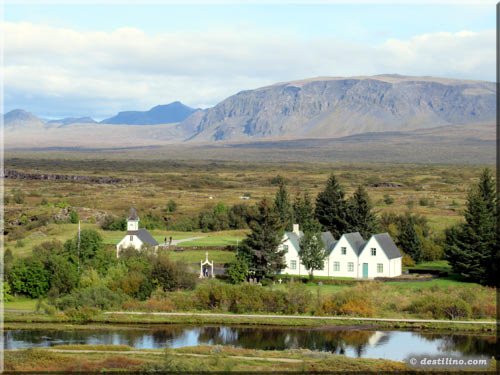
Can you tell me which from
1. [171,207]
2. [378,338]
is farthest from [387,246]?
[171,207]

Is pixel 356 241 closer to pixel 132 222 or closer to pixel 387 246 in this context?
pixel 387 246

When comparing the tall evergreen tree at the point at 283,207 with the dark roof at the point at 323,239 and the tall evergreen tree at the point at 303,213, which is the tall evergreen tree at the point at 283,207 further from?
the dark roof at the point at 323,239

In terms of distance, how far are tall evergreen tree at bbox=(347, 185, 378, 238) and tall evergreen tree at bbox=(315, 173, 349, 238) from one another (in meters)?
1.50

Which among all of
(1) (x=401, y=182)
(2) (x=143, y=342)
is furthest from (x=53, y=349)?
(1) (x=401, y=182)

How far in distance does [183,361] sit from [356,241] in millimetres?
28895

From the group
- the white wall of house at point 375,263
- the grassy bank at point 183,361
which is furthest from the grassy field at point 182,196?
the grassy bank at point 183,361

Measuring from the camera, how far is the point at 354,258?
60.0 meters

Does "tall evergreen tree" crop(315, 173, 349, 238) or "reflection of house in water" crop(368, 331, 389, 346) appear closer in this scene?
"reflection of house in water" crop(368, 331, 389, 346)

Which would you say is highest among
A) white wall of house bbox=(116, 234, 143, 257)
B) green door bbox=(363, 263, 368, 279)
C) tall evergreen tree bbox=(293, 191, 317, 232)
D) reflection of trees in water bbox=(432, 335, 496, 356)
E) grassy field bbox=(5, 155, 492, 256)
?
tall evergreen tree bbox=(293, 191, 317, 232)

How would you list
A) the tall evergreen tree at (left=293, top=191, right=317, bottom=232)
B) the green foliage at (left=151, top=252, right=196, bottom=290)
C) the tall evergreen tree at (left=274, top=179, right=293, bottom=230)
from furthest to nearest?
the tall evergreen tree at (left=293, top=191, right=317, bottom=232)
the tall evergreen tree at (left=274, top=179, right=293, bottom=230)
the green foliage at (left=151, top=252, right=196, bottom=290)

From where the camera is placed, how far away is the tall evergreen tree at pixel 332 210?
69500 millimetres

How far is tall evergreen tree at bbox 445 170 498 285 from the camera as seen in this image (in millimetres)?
55906

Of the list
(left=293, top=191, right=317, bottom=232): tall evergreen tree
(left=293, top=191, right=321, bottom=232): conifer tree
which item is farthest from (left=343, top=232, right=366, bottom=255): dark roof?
(left=293, top=191, right=321, bottom=232): conifer tree

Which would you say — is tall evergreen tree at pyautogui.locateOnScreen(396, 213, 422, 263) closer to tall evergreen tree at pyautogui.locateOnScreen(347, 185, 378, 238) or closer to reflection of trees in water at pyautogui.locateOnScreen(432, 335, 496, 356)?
tall evergreen tree at pyautogui.locateOnScreen(347, 185, 378, 238)
